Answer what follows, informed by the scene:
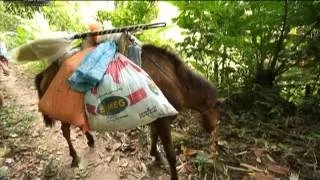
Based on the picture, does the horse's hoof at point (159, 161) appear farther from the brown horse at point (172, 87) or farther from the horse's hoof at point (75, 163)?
the horse's hoof at point (75, 163)

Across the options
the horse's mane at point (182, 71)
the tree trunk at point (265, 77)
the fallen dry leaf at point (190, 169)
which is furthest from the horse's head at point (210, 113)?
the tree trunk at point (265, 77)

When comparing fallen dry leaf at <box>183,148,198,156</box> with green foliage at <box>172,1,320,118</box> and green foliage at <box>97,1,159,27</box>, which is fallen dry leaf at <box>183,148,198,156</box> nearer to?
green foliage at <box>172,1,320,118</box>

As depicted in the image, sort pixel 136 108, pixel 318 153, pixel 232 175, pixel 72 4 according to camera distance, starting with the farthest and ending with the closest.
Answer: pixel 72 4 < pixel 318 153 < pixel 232 175 < pixel 136 108

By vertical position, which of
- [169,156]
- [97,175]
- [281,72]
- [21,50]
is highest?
[21,50]

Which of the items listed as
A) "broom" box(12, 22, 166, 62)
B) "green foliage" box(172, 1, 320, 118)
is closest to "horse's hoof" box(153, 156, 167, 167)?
"broom" box(12, 22, 166, 62)

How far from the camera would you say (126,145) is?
5.14 meters

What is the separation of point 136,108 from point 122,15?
4.68m

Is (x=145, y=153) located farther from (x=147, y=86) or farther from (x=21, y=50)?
(x=21, y=50)

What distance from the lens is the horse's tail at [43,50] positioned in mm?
4094

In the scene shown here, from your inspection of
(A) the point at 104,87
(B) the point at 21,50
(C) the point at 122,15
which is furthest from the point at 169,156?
(C) the point at 122,15

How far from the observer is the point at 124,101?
370cm

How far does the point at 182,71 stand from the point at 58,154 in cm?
204

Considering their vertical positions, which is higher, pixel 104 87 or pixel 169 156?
pixel 104 87

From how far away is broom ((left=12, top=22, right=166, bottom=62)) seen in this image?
13.4ft
